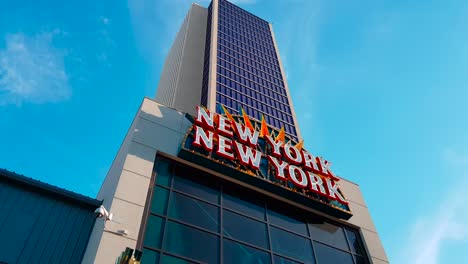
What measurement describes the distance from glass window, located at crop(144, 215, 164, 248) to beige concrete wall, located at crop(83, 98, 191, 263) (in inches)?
19.2

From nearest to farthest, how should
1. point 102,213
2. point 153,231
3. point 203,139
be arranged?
point 102,213
point 153,231
point 203,139

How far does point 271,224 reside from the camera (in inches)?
699

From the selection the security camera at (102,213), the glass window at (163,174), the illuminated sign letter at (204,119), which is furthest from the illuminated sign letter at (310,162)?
the security camera at (102,213)

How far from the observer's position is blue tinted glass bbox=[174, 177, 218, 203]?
656 inches

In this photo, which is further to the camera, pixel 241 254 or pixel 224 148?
pixel 224 148

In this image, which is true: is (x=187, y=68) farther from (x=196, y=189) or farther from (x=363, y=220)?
(x=196, y=189)

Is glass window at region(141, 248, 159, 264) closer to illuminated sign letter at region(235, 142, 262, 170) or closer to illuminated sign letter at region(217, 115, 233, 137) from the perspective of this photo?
illuminated sign letter at region(235, 142, 262, 170)

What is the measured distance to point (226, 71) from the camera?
9681cm

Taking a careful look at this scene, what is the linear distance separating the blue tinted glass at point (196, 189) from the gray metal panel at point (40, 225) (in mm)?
3575

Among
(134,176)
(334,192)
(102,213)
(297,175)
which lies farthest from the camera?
(334,192)

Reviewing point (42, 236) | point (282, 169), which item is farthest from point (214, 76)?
point (42, 236)

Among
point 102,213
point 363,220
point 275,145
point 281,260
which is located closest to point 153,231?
point 102,213

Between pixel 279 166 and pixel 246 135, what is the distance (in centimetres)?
242

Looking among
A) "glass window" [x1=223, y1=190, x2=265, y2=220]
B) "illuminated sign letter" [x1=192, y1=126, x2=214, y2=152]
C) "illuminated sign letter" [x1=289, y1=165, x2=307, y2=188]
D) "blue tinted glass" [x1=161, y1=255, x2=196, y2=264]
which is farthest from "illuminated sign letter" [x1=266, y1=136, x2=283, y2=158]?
"blue tinted glass" [x1=161, y1=255, x2=196, y2=264]
